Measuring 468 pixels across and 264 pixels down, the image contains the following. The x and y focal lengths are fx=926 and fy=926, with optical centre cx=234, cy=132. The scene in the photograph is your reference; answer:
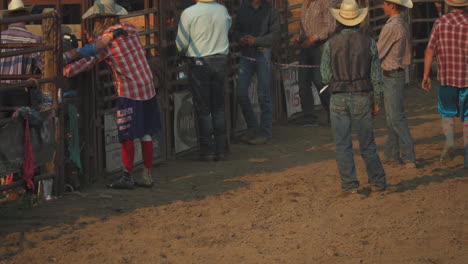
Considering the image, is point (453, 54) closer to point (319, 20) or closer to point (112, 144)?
point (319, 20)

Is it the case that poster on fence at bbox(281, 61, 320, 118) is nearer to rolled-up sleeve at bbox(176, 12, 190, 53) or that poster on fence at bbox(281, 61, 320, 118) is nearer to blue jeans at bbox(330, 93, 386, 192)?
rolled-up sleeve at bbox(176, 12, 190, 53)

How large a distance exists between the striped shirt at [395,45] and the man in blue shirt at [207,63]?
6.50 feet

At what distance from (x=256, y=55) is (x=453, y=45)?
3156mm

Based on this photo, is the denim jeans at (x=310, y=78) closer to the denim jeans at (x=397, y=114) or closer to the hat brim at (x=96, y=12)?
the denim jeans at (x=397, y=114)

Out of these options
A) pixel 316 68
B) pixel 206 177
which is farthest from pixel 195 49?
pixel 316 68

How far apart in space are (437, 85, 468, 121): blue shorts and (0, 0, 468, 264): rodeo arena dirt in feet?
0.82

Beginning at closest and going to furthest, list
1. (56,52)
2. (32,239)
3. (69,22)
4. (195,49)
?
(32,239) → (56,52) → (195,49) → (69,22)

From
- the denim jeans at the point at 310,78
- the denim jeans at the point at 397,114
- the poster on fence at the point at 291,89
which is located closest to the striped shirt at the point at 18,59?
the denim jeans at the point at 397,114

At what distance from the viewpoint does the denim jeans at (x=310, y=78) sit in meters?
13.7

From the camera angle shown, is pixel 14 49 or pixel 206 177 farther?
pixel 206 177

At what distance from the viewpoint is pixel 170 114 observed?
11.2 metres

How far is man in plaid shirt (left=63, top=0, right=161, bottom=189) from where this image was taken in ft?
29.2

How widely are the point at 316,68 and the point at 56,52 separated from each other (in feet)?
19.0

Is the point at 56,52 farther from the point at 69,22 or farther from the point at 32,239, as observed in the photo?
the point at 69,22
